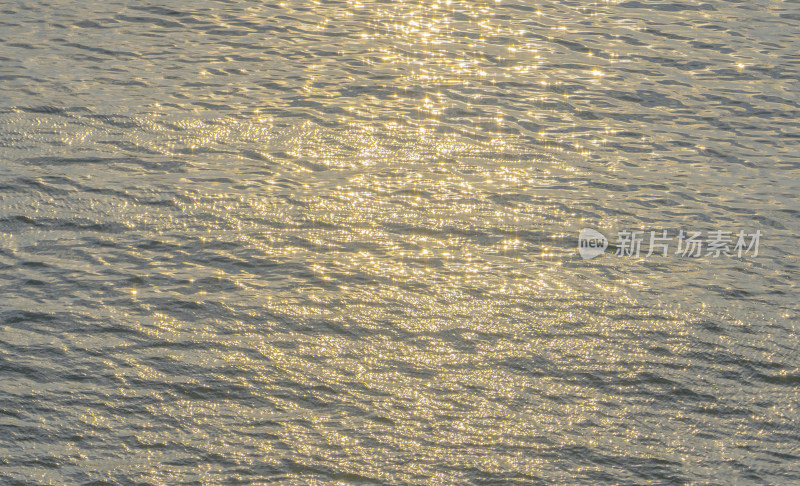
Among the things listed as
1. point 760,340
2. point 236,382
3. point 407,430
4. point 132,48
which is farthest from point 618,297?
point 132,48

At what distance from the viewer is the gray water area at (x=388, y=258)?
7.77 m

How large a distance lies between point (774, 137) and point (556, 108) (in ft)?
10.4

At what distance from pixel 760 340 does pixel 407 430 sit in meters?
3.79

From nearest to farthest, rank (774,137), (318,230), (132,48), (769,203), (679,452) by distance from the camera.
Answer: (679,452)
(318,230)
(769,203)
(774,137)
(132,48)

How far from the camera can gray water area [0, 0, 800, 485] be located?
306 inches

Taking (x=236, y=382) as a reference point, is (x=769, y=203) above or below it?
above

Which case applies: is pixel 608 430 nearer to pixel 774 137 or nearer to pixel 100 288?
pixel 100 288

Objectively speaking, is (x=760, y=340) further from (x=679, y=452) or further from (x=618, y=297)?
(x=679, y=452)

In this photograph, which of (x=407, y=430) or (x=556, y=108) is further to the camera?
(x=556, y=108)

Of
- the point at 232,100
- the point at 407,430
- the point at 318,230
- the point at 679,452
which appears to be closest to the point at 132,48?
the point at 232,100

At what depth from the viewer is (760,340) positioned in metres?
9.30

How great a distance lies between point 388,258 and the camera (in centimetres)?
1054

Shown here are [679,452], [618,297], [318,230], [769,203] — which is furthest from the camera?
[769,203]

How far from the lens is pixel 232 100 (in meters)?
14.4
